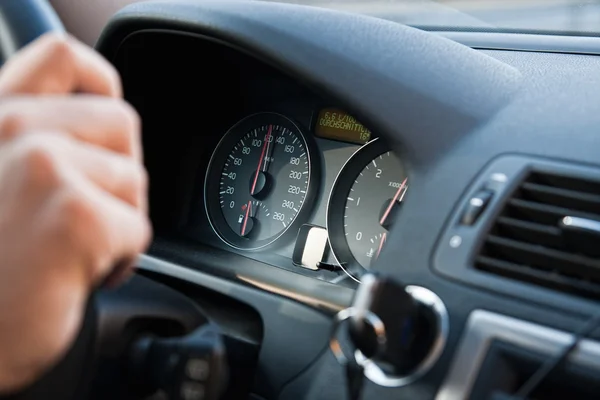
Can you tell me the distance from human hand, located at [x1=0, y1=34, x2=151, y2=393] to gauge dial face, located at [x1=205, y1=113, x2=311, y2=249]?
0.90 metres

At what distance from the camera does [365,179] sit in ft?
4.60

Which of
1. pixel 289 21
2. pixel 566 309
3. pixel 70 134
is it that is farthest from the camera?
pixel 289 21

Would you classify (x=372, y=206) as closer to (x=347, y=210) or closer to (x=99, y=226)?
(x=347, y=210)

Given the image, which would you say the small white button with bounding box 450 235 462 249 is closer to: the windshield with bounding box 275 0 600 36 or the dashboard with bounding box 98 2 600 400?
the dashboard with bounding box 98 2 600 400

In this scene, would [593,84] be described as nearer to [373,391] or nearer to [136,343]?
[373,391]

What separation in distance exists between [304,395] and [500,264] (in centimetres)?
29

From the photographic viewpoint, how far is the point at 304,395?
1.00 metres

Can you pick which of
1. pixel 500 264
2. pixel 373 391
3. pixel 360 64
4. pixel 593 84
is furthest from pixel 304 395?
pixel 593 84

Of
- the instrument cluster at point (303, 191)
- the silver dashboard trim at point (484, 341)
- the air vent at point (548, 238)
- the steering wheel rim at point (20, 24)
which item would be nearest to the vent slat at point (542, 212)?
the air vent at point (548, 238)

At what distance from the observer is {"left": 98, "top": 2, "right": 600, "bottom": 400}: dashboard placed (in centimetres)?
84

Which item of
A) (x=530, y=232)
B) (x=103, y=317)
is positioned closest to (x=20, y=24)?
(x=103, y=317)

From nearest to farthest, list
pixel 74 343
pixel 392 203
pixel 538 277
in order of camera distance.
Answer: pixel 74 343, pixel 538 277, pixel 392 203

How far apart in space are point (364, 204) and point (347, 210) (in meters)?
0.04

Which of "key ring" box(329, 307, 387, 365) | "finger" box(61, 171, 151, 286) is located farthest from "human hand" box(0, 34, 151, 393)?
"key ring" box(329, 307, 387, 365)
